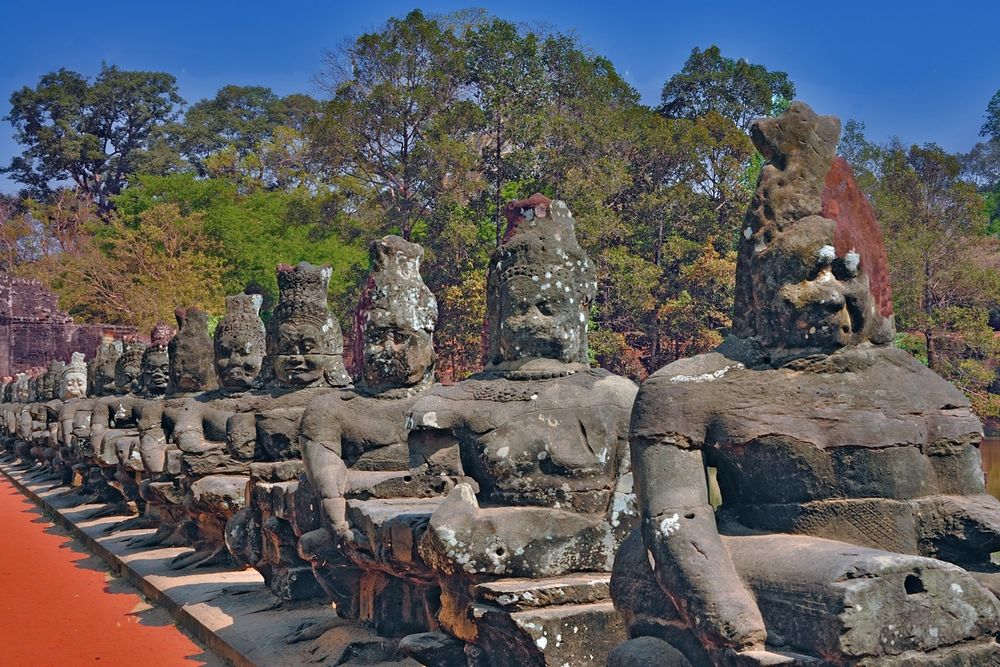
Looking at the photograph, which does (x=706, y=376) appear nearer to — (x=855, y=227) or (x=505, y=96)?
(x=855, y=227)

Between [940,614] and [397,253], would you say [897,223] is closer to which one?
[397,253]

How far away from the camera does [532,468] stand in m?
5.80

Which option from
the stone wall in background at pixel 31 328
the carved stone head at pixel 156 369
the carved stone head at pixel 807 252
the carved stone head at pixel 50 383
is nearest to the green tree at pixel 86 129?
the stone wall in background at pixel 31 328

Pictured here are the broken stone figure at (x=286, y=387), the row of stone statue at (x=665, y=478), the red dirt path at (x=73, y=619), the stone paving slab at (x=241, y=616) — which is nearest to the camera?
the row of stone statue at (x=665, y=478)

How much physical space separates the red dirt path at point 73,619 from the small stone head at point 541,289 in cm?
377

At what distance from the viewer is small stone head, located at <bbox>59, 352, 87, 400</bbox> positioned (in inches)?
967

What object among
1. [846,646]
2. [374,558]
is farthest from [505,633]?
[846,646]

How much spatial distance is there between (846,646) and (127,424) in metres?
14.9

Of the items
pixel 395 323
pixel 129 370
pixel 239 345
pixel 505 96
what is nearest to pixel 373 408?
pixel 395 323

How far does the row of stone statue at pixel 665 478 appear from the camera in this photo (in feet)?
12.6

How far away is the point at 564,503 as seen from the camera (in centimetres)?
572

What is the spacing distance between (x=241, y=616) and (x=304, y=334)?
7.56 feet

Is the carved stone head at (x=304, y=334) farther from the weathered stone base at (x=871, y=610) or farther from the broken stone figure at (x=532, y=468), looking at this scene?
the weathered stone base at (x=871, y=610)

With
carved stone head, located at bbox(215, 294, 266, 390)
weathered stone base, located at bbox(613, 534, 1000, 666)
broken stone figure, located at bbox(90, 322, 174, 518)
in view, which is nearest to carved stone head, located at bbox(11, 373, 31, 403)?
broken stone figure, located at bbox(90, 322, 174, 518)
